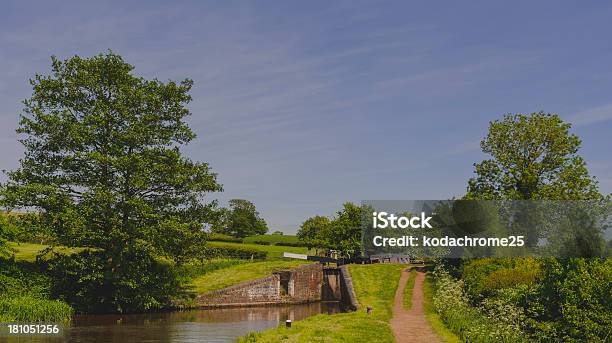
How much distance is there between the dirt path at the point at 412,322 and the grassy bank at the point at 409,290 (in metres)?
0.26

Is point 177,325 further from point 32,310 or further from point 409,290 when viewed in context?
point 409,290

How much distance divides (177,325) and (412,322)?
1636 cm

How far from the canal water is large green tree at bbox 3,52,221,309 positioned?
10.4ft

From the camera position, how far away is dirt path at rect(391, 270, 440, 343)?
1048 inches

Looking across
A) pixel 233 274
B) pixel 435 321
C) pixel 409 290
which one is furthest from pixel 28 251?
pixel 435 321

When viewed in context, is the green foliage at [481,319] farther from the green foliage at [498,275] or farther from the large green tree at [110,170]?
→ the large green tree at [110,170]

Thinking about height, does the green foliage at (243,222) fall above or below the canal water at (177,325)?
above

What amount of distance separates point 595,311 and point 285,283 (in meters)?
40.0

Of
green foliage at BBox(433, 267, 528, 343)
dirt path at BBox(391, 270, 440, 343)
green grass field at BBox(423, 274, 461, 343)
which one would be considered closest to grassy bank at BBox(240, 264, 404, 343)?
dirt path at BBox(391, 270, 440, 343)

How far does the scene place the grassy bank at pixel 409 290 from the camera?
39.8 meters

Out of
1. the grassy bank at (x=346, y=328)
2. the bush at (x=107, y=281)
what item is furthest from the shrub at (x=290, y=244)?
the bush at (x=107, y=281)

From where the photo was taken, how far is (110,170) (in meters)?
42.3

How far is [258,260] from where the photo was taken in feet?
226

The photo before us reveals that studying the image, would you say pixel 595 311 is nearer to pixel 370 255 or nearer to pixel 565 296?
pixel 565 296
